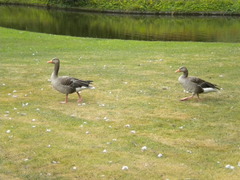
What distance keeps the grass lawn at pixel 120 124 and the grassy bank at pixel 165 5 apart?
5480 centimetres

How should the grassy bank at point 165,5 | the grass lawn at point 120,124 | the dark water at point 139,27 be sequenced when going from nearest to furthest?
the grass lawn at point 120,124
the dark water at point 139,27
the grassy bank at point 165,5

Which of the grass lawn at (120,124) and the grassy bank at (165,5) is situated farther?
the grassy bank at (165,5)

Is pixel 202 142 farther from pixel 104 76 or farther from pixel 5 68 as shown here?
pixel 5 68

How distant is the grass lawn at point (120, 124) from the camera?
9930 millimetres

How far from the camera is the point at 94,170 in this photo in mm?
9766

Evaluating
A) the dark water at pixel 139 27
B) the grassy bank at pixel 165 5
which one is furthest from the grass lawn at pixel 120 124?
the grassy bank at pixel 165 5

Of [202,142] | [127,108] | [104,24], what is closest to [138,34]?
[104,24]

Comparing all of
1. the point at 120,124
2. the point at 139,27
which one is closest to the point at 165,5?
the point at 139,27

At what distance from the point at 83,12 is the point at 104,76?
64.3 meters

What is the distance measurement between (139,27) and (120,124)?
4745 cm

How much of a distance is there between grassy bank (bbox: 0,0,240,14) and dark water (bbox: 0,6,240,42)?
214 inches

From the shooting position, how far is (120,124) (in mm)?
13086

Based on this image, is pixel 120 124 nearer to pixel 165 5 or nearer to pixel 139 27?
pixel 139 27

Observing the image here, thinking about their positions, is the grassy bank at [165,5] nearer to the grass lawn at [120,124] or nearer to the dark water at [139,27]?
the dark water at [139,27]
